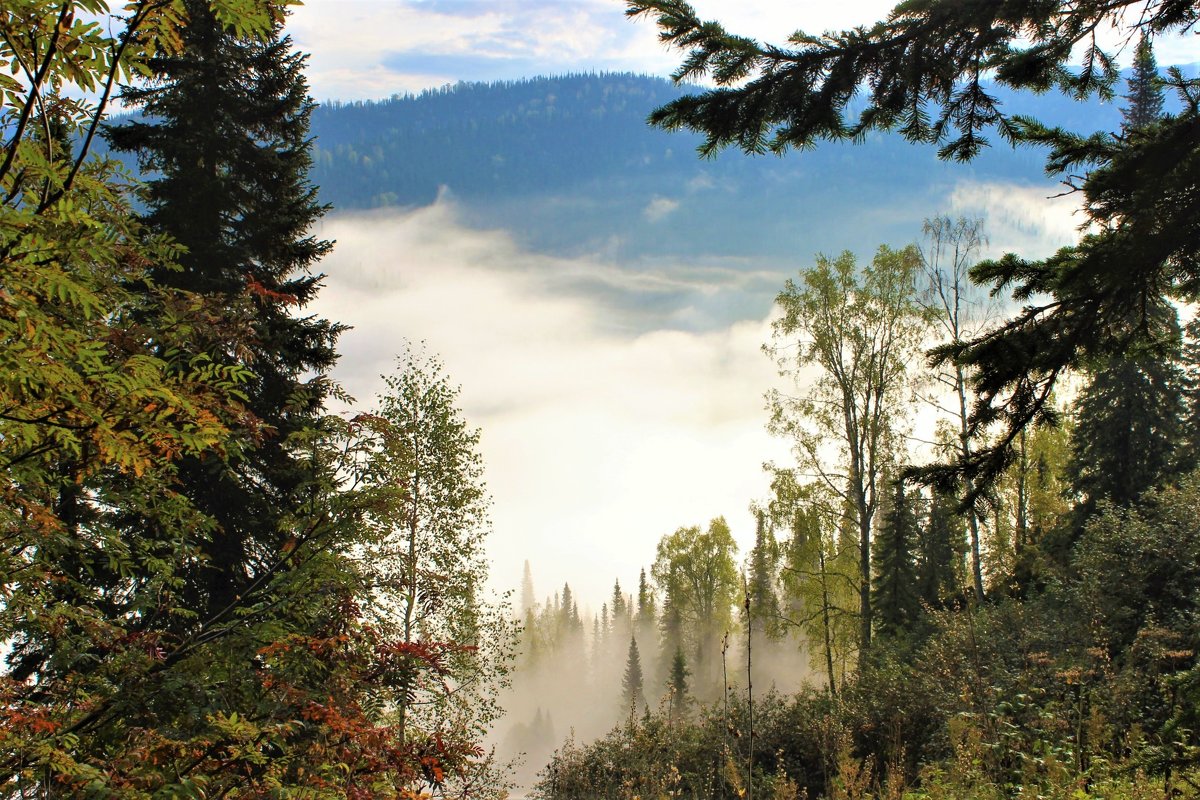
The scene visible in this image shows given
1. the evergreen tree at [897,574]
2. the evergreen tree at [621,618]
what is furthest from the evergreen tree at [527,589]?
the evergreen tree at [897,574]

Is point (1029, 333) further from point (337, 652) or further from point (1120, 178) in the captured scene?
point (337, 652)

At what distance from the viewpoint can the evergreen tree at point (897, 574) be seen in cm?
2325

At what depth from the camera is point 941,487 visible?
399 cm

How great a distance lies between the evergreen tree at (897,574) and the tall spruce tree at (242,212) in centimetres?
1934

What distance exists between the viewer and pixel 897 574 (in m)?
23.6

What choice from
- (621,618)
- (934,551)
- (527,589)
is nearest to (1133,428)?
(934,551)

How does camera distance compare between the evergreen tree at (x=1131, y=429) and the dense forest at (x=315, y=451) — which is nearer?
the dense forest at (x=315, y=451)

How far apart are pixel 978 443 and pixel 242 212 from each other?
9980mm

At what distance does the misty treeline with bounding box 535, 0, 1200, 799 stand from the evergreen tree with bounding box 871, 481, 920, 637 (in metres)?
0.11

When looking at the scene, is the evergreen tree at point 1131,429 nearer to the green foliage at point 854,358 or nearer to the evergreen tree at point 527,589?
the green foliage at point 854,358

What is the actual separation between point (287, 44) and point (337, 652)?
9.70 metres

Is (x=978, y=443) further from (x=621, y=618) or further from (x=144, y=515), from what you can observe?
(x=621, y=618)

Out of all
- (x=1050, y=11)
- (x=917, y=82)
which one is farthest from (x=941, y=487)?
(x=1050, y=11)

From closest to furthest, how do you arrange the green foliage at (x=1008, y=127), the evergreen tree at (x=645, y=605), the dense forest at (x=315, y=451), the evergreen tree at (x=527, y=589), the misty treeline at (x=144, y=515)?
the misty treeline at (x=144, y=515), the dense forest at (x=315, y=451), the green foliage at (x=1008, y=127), the evergreen tree at (x=645, y=605), the evergreen tree at (x=527, y=589)
